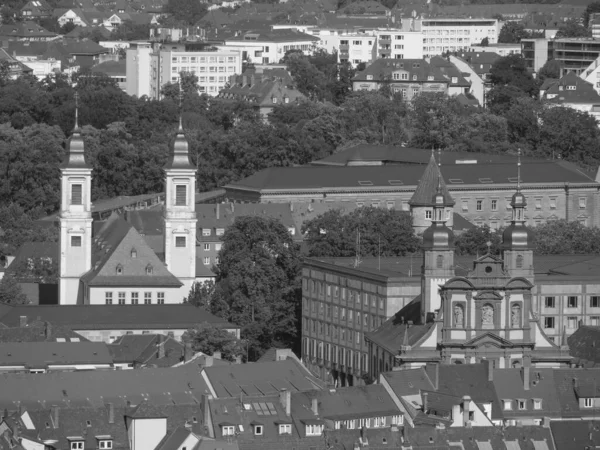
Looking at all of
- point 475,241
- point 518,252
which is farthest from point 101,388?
point 475,241

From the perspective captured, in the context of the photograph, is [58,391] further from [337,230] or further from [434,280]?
[337,230]

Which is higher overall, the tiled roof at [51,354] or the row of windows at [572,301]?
the row of windows at [572,301]

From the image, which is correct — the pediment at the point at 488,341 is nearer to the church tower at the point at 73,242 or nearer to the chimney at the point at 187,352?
the chimney at the point at 187,352

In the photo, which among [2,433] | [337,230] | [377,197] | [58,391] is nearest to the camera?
[2,433]

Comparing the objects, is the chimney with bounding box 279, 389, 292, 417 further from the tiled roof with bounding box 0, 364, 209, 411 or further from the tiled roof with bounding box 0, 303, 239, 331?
the tiled roof with bounding box 0, 303, 239, 331

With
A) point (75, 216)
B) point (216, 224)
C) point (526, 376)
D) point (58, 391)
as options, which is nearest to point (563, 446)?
point (526, 376)

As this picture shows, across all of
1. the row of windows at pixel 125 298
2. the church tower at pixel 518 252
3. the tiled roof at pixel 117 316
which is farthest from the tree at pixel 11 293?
the church tower at pixel 518 252
